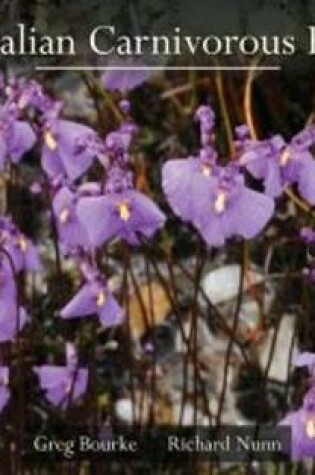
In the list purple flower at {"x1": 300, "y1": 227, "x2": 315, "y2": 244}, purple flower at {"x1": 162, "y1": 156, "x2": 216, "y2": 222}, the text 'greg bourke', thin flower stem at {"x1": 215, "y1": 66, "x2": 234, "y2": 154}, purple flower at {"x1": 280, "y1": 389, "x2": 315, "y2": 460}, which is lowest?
purple flower at {"x1": 280, "y1": 389, "x2": 315, "y2": 460}

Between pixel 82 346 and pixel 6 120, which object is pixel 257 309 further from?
pixel 6 120

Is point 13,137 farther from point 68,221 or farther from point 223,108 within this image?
point 223,108

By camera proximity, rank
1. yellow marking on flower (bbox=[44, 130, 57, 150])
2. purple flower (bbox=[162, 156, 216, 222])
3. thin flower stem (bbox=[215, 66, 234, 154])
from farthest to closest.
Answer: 1. thin flower stem (bbox=[215, 66, 234, 154])
2. yellow marking on flower (bbox=[44, 130, 57, 150])
3. purple flower (bbox=[162, 156, 216, 222])

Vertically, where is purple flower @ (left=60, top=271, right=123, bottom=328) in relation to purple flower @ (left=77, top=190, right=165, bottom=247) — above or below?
below

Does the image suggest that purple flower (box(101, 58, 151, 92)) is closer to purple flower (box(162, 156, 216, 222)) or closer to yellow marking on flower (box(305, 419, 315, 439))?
purple flower (box(162, 156, 216, 222))

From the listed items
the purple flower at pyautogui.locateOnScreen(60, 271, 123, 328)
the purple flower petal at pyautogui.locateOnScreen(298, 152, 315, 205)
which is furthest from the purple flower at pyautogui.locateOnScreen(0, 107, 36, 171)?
the purple flower petal at pyautogui.locateOnScreen(298, 152, 315, 205)

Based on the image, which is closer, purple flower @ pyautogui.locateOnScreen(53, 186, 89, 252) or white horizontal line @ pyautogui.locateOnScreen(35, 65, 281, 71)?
purple flower @ pyautogui.locateOnScreen(53, 186, 89, 252)

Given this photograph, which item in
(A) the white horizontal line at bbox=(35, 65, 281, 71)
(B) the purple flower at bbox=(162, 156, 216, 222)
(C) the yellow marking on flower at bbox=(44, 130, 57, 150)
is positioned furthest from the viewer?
(A) the white horizontal line at bbox=(35, 65, 281, 71)

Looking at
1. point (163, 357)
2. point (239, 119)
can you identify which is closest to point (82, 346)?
point (163, 357)
